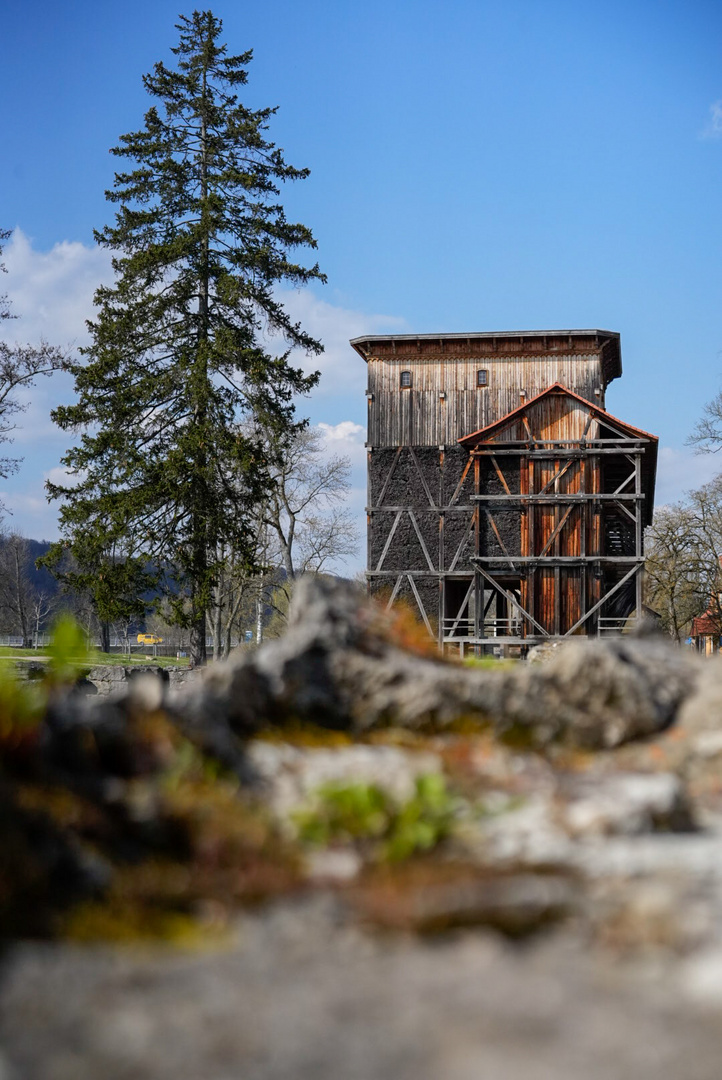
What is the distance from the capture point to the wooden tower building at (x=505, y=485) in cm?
3025

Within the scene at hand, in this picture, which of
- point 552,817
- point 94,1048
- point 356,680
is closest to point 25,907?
→ point 94,1048

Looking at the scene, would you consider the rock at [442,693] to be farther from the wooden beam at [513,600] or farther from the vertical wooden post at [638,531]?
the vertical wooden post at [638,531]

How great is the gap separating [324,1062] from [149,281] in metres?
29.9

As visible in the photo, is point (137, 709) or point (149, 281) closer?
point (137, 709)

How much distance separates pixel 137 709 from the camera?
574cm

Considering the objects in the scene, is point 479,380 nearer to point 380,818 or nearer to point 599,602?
point 599,602

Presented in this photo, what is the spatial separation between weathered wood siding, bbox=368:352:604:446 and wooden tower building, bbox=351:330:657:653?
5cm

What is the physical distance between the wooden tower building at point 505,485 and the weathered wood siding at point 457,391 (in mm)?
46

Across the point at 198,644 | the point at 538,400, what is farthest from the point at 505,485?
the point at 198,644

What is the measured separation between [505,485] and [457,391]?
513 cm

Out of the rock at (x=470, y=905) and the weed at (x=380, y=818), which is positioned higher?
the weed at (x=380, y=818)

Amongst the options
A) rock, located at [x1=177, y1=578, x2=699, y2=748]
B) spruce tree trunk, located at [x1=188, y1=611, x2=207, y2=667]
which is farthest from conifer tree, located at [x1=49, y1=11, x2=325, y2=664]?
rock, located at [x1=177, y1=578, x2=699, y2=748]

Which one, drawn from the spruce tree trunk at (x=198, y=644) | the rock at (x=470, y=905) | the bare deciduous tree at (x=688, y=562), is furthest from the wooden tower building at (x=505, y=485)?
the rock at (x=470, y=905)

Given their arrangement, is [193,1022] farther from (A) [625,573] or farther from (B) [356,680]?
(A) [625,573]
